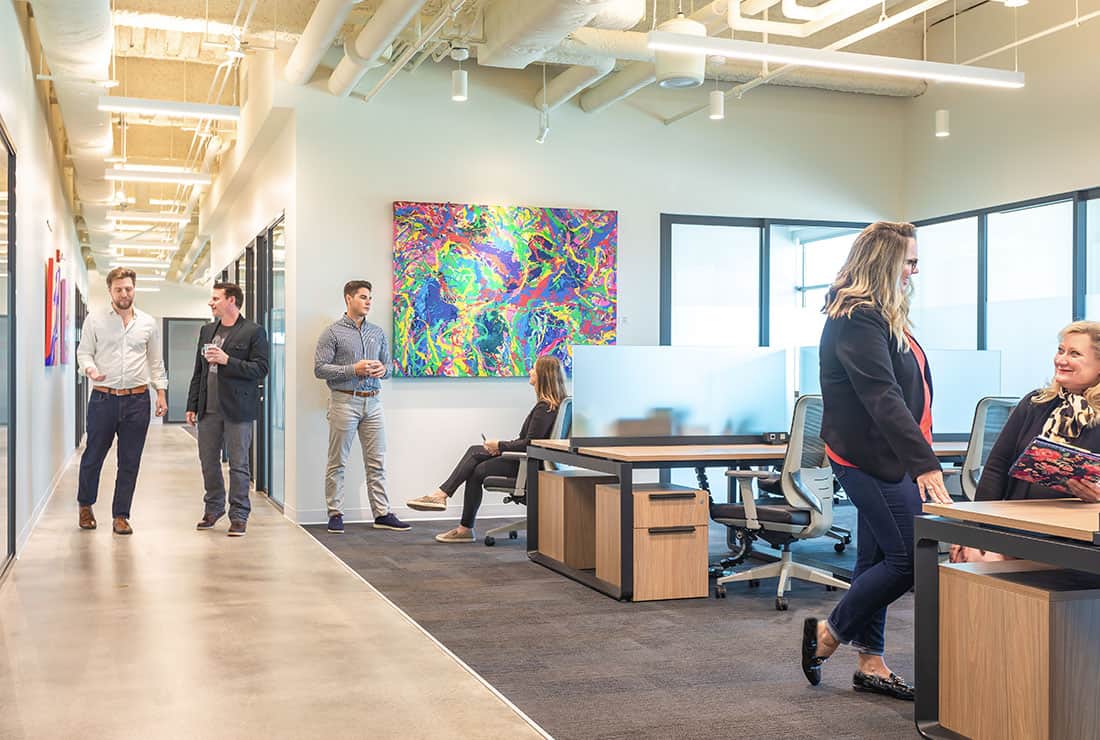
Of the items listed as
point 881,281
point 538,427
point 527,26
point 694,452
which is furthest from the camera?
point 538,427

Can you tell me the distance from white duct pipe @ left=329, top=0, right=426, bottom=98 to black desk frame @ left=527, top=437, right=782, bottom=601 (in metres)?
2.30

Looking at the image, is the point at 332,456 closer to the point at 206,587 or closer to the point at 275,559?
the point at 275,559

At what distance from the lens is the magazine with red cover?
271 cm

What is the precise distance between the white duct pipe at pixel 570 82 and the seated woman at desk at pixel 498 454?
1.92 meters

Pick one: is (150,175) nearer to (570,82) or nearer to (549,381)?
(570,82)

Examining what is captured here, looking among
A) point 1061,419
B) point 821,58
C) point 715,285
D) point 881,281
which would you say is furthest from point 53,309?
point 1061,419

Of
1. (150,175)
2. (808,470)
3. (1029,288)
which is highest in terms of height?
(150,175)

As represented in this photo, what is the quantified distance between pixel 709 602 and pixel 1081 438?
228 centimetres

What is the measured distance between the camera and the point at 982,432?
5.26m

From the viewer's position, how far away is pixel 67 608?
182 inches

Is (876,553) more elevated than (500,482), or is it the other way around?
(876,553)

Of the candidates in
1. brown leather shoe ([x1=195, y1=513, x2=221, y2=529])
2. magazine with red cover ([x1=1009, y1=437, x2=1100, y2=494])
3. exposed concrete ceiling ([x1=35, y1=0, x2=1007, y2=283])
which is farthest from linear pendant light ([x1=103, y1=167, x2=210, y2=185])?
magazine with red cover ([x1=1009, y1=437, x2=1100, y2=494])

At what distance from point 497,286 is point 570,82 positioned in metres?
1.45

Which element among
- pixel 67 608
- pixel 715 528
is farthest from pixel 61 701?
pixel 715 528
